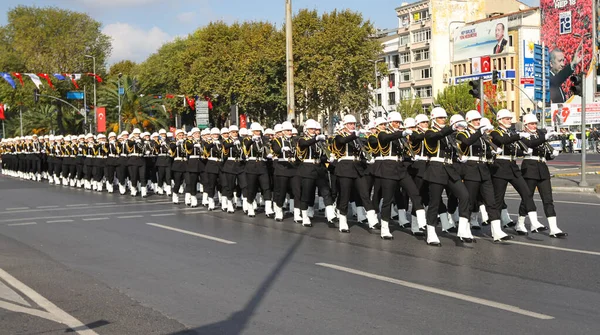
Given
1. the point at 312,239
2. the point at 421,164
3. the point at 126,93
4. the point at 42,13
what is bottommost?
the point at 312,239

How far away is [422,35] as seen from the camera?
97750 mm

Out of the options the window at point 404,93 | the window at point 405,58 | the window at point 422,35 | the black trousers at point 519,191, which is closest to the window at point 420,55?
the window at point 422,35

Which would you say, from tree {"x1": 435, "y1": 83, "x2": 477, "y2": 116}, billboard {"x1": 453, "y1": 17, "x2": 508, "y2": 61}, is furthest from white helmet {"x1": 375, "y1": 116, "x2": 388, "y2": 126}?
billboard {"x1": 453, "y1": 17, "x2": 508, "y2": 61}

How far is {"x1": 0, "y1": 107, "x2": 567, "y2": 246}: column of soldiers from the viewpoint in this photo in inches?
475

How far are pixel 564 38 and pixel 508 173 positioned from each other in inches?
2693

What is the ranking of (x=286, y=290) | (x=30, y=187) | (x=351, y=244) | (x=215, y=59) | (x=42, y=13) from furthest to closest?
(x=42, y=13)
(x=215, y=59)
(x=30, y=187)
(x=351, y=244)
(x=286, y=290)

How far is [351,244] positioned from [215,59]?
168 feet

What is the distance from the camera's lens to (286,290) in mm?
8492

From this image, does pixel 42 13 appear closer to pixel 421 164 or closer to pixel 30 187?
pixel 30 187

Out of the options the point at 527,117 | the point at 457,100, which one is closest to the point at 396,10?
the point at 457,100

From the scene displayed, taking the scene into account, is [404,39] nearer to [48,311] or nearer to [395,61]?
[395,61]

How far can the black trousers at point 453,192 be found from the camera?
1172 cm

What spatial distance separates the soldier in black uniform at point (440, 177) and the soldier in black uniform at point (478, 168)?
21 centimetres

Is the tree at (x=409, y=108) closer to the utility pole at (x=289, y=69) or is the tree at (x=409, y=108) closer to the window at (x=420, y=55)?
the window at (x=420, y=55)
